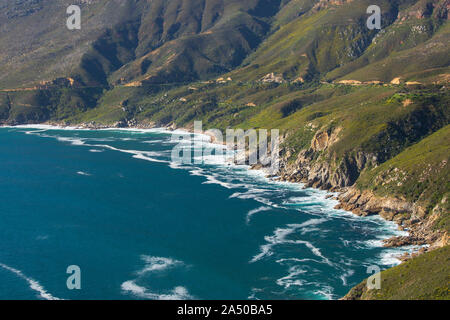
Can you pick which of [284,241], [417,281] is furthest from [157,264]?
[417,281]

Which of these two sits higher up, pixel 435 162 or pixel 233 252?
pixel 435 162

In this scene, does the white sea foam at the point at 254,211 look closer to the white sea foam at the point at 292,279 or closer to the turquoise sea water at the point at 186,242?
the turquoise sea water at the point at 186,242

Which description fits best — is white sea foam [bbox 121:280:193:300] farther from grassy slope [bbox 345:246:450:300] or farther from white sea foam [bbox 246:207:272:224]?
white sea foam [bbox 246:207:272:224]

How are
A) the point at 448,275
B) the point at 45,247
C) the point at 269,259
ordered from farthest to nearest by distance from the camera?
the point at 45,247 < the point at 269,259 < the point at 448,275

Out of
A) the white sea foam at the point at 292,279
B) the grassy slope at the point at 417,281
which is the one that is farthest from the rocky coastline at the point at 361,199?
the white sea foam at the point at 292,279

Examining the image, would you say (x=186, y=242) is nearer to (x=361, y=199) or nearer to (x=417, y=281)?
(x=361, y=199)
